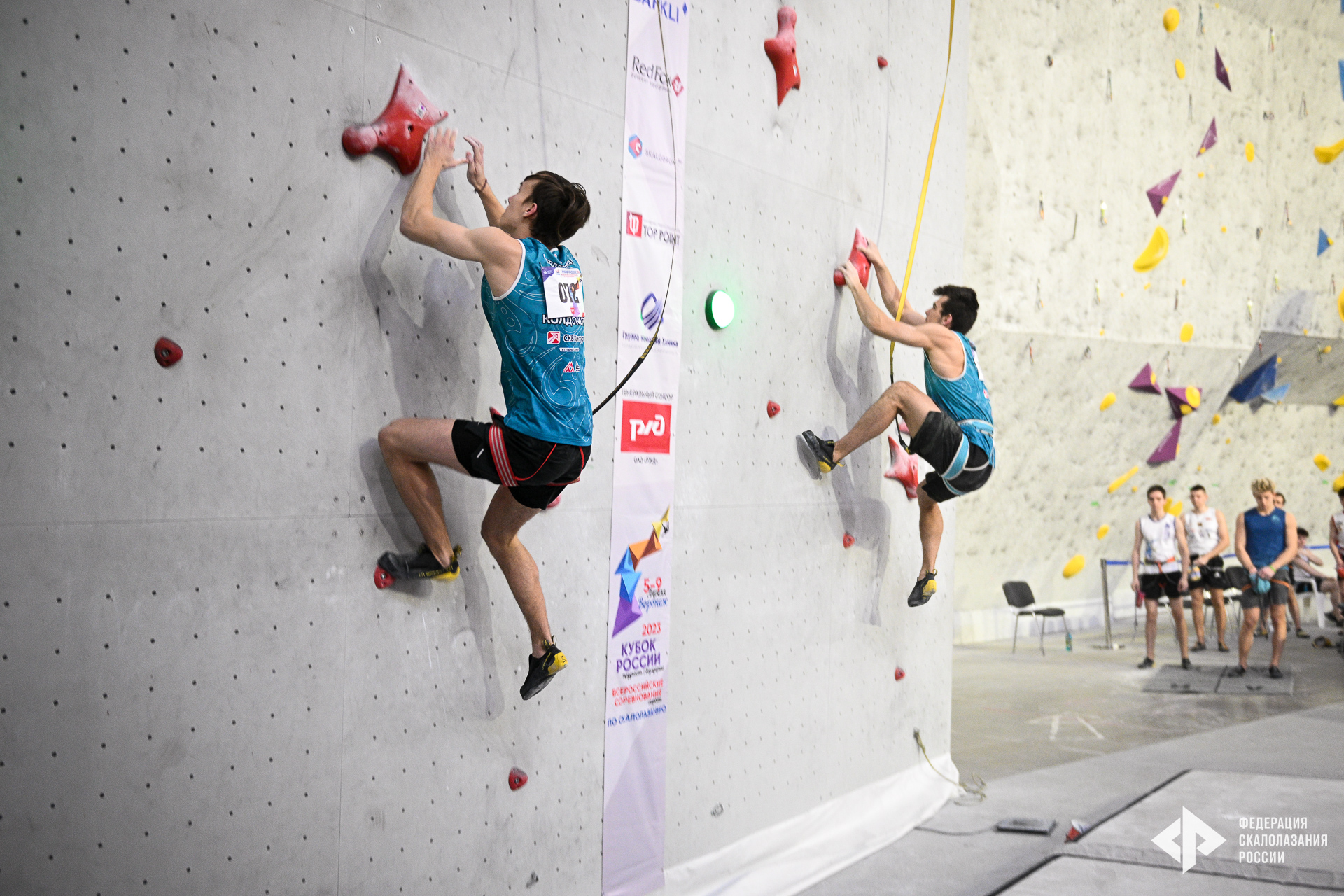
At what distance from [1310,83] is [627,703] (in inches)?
431

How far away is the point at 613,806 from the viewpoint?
300cm

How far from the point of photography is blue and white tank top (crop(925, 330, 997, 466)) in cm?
380

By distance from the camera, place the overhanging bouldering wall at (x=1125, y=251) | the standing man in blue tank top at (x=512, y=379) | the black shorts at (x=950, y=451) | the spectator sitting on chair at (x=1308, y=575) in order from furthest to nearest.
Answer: the spectator sitting on chair at (x=1308, y=575) < the overhanging bouldering wall at (x=1125, y=251) < the black shorts at (x=950, y=451) < the standing man in blue tank top at (x=512, y=379)

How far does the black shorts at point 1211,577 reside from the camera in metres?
7.98

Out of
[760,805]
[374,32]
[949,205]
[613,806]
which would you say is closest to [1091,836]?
[760,805]

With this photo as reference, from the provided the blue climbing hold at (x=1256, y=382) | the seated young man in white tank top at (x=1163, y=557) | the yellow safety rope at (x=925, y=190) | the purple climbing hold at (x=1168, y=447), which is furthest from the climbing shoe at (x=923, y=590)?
the blue climbing hold at (x=1256, y=382)

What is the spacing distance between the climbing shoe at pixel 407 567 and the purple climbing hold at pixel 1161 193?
30.1 ft

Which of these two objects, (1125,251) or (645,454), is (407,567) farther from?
(1125,251)

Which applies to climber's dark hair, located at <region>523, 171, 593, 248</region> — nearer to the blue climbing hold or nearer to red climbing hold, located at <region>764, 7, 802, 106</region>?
red climbing hold, located at <region>764, 7, 802, 106</region>

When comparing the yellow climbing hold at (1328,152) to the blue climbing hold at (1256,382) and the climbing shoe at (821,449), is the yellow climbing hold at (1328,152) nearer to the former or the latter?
the blue climbing hold at (1256,382)

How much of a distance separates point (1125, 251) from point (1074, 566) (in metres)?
3.05

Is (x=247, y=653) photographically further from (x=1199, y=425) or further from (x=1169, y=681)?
(x=1199, y=425)

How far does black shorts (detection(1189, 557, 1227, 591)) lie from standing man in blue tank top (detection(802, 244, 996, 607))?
5.09 metres

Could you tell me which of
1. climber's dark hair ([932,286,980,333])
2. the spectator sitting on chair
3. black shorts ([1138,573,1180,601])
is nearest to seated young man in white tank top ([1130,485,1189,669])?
black shorts ([1138,573,1180,601])
